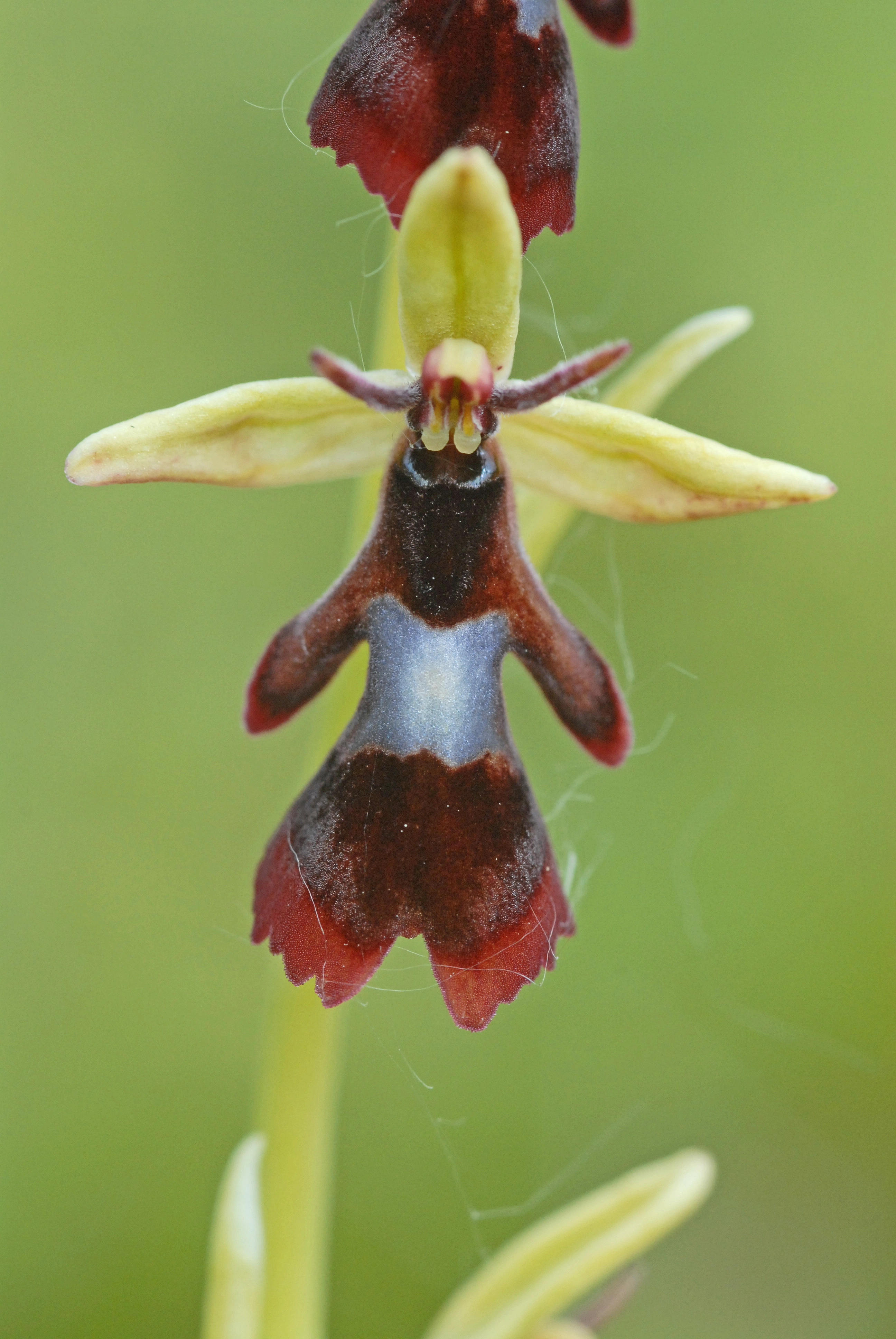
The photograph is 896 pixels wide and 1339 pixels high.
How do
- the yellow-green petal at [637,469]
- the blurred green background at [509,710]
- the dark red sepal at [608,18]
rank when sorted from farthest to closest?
the blurred green background at [509,710], the dark red sepal at [608,18], the yellow-green petal at [637,469]

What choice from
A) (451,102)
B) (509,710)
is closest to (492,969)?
(451,102)

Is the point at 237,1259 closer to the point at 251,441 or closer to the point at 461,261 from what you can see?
the point at 251,441

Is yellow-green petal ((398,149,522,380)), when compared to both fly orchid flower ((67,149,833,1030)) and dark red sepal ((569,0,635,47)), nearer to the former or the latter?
fly orchid flower ((67,149,833,1030))

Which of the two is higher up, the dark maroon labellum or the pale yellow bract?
the pale yellow bract

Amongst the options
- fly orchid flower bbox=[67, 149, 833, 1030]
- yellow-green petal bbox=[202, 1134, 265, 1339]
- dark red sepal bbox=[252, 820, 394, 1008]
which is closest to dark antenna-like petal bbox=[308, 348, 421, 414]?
fly orchid flower bbox=[67, 149, 833, 1030]

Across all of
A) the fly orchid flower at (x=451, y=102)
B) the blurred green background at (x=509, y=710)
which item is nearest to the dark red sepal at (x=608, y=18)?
the fly orchid flower at (x=451, y=102)

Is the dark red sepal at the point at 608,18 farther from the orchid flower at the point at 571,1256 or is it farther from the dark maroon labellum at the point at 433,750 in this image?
the orchid flower at the point at 571,1256
